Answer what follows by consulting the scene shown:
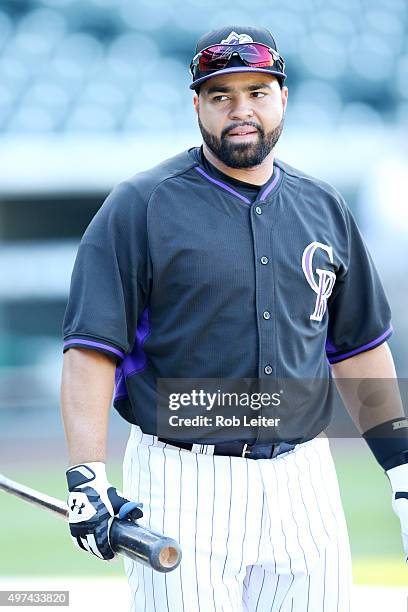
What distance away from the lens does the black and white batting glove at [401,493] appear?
2.46 meters

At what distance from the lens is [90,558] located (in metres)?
5.41

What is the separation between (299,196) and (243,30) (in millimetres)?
418

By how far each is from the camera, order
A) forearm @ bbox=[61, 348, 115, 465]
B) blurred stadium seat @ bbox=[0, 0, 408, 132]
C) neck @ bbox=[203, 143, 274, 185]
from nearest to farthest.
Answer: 1. forearm @ bbox=[61, 348, 115, 465]
2. neck @ bbox=[203, 143, 274, 185]
3. blurred stadium seat @ bbox=[0, 0, 408, 132]

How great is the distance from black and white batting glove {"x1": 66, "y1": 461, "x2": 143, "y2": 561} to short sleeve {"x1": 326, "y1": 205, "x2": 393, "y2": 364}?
0.78 meters

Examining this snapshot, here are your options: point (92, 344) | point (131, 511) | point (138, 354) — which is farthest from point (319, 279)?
point (131, 511)

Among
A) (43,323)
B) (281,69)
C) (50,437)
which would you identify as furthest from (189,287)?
(43,323)

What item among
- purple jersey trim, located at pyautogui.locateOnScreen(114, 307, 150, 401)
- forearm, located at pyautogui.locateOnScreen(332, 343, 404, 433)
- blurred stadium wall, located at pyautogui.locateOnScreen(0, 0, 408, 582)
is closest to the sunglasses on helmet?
purple jersey trim, located at pyautogui.locateOnScreen(114, 307, 150, 401)

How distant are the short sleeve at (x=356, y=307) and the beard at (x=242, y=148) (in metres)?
0.32

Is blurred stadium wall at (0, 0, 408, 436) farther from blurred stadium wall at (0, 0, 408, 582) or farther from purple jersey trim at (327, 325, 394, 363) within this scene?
purple jersey trim at (327, 325, 394, 363)

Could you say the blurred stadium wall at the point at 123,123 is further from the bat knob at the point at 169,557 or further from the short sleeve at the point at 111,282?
the bat knob at the point at 169,557

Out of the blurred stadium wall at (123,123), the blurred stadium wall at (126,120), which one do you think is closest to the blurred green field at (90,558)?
the blurred stadium wall at (123,123)

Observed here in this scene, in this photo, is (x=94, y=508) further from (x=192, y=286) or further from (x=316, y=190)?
(x=316, y=190)

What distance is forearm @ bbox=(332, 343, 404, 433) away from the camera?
2600mm

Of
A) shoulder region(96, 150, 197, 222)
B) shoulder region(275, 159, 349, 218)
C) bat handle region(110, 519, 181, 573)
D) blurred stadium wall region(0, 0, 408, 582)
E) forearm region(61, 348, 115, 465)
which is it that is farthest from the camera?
blurred stadium wall region(0, 0, 408, 582)
